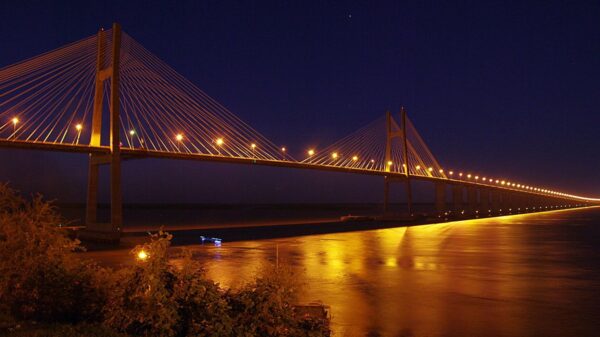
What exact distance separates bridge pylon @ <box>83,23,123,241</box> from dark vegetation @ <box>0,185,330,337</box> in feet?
61.5

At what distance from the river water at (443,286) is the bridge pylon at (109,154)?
21.5ft

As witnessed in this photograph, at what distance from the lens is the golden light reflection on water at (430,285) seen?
334 inches

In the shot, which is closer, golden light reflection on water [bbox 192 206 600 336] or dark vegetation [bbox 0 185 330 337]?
dark vegetation [bbox 0 185 330 337]

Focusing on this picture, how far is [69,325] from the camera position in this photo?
6.54 metres

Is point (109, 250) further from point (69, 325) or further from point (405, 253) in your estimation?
point (69, 325)

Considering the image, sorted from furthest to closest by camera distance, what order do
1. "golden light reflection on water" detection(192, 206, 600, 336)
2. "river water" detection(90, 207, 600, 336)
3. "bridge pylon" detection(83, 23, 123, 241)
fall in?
"bridge pylon" detection(83, 23, 123, 241)
"golden light reflection on water" detection(192, 206, 600, 336)
"river water" detection(90, 207, 600, 336)

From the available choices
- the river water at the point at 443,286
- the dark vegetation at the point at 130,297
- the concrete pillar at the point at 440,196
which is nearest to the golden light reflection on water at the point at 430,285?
the river water at the point at 443,286

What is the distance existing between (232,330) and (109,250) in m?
18.3

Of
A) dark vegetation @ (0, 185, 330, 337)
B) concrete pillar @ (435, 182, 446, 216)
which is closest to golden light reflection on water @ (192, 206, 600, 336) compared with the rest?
dark vegetation @ (0, 185, 330, 337)

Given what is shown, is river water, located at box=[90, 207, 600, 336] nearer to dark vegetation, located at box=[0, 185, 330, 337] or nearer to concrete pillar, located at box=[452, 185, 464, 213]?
dark vegetation, located at box=[0, 185, 330, 337]

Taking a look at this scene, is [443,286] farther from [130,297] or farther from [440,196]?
[440,196]

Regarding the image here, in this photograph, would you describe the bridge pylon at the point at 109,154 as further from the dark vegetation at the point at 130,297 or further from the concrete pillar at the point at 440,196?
the concrete pillar at the point at 440,196

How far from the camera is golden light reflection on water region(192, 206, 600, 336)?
334 inches

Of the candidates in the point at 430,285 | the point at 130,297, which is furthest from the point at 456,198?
the point at 130,297
